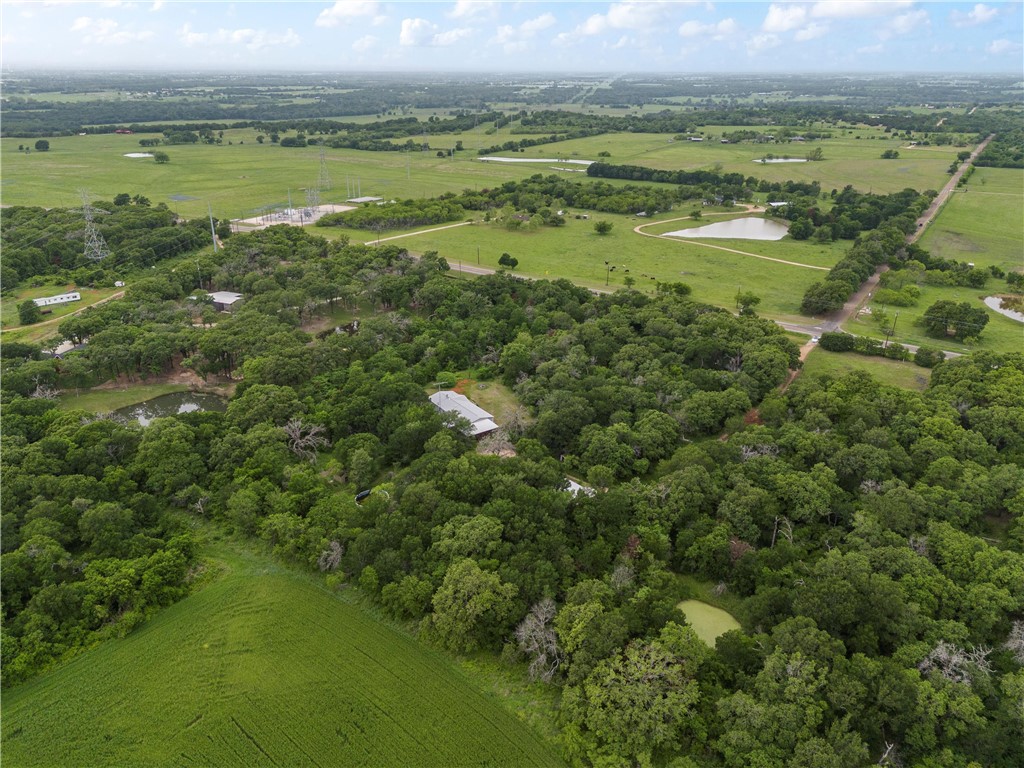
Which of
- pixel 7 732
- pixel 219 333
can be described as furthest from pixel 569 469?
pixel 219 333

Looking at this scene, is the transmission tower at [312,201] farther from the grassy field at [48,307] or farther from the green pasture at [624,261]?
the grassy field at [48,307]

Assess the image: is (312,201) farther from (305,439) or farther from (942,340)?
(942,340)

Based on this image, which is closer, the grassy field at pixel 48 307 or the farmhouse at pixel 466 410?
the farmhouse at pixel 466 410

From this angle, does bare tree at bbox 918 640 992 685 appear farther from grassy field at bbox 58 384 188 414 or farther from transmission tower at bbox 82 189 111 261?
transmission tower at bbox 82 189 111 261

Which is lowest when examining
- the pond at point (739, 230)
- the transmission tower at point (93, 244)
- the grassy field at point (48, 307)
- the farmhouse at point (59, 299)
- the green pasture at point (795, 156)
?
the grassy field at point (48, 307)

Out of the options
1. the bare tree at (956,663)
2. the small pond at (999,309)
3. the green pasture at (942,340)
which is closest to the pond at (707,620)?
the bare tree at (956,663)

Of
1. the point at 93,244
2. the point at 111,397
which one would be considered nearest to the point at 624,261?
the point at 111,397
